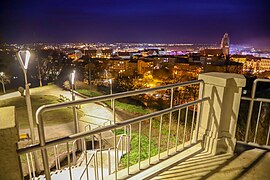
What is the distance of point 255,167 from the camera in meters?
3.09

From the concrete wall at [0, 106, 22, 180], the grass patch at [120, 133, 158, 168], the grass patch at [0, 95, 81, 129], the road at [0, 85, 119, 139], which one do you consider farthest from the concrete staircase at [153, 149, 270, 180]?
the grass patch at [0, 95, 81, 129]

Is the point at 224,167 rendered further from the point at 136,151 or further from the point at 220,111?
the point at 136,151

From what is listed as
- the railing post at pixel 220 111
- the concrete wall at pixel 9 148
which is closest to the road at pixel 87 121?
the railing post at pixel 220 111

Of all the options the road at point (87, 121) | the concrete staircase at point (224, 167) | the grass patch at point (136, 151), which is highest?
the concrete staircase at point (224, 167)

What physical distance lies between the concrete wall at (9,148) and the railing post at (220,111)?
2.79 meters

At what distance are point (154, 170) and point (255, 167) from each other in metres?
1.61

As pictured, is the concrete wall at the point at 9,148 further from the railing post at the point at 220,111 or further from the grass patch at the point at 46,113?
the grass patch at the point at 46,113

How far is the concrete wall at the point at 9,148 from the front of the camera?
1506 mm

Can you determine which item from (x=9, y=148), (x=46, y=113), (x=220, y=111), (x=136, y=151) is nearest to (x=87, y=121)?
(x=46, y=113)

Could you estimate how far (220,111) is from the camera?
Result: 3.30m

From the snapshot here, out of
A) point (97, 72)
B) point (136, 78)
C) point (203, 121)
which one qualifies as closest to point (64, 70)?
point (97, 72)

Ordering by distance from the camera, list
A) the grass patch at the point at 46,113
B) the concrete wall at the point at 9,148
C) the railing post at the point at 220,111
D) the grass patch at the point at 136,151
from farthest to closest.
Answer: the grass patch at the point at 46,113, the grass patch at the point at 136,151, the railing post at the point at 220,111, the concrete wall at the point at 9,148

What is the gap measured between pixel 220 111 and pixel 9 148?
300 cm

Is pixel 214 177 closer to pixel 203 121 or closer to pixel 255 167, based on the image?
pixel 255 167
